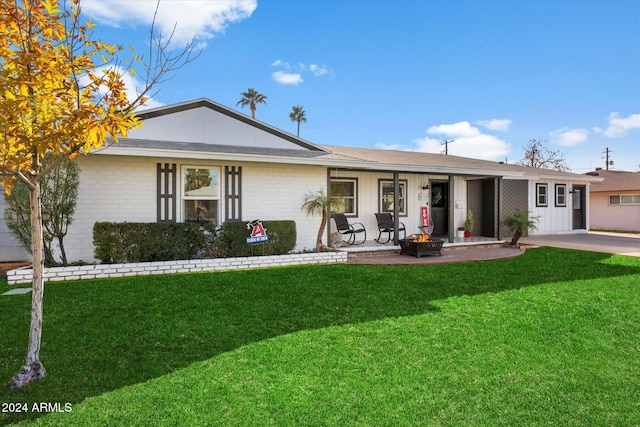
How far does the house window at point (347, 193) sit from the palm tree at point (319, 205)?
1.57 m

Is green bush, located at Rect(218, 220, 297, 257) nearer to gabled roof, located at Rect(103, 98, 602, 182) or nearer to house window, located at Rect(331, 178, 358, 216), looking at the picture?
gabled roof, located at Rect(103, 98, 602, 182)

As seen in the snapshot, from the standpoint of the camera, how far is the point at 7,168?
278 centimetres

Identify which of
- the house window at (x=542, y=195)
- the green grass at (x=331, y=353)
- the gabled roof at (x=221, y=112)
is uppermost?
the gabled roof at (x=221, y=112)

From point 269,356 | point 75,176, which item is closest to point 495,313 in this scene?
point 269,356

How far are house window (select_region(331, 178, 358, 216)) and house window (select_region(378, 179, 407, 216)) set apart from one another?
95 centimetres

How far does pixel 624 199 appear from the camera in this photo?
800 inches

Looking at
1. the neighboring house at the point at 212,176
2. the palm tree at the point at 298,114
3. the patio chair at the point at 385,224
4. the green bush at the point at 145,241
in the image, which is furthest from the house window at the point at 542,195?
the palm tree at the point at 298,114

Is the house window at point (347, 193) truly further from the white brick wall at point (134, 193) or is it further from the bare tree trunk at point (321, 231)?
the white brick wall at point (134, 193)

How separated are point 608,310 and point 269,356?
462 cm

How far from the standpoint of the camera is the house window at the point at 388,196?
1209 cm

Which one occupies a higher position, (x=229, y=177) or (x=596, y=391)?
(x=229, y=177)

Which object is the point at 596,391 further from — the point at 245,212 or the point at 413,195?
the point at 413,195

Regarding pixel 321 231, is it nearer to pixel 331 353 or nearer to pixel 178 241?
pixel 178 241

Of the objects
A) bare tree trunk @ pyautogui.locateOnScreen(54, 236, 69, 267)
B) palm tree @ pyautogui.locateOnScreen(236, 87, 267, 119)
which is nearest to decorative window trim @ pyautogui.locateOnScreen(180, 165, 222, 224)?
bare tree trunk @ pyautogui.locateOnScreen(54, 236, 69, 267)
